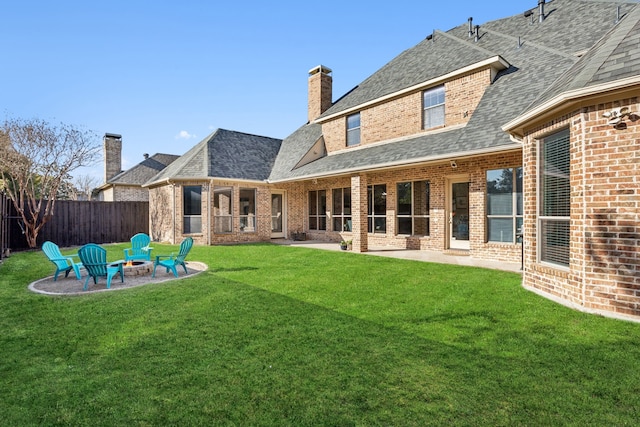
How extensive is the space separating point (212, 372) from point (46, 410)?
1294 millimetres

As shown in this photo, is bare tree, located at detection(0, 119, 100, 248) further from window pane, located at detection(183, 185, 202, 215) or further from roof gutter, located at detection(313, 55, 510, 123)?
roof gutter, located at detection(313, 55, 510, 123)

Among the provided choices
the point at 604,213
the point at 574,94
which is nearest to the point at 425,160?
the point at 574,94

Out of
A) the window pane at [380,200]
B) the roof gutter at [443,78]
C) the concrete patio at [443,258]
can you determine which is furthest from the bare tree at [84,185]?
the concrete patio at [443,258]

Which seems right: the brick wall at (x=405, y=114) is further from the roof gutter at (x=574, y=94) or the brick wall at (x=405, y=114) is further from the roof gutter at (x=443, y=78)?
the roof gutter at (x=574, y=94)

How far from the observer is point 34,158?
14891 mm

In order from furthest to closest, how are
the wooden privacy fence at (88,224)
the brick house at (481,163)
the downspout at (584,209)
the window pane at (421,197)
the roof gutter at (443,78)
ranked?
the wooden privacy fence at (88,224)
the window pane at (421,197)
the roof gutter at (443,78)
the downspout at (584,209)
the brick house at (481,163)

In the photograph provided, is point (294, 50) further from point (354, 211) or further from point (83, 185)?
point (83, 185)

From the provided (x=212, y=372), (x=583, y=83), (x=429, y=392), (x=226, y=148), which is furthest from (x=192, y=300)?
(x=226, y=148)

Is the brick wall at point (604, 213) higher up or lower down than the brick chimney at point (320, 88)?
lower down

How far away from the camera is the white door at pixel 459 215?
36.5ft

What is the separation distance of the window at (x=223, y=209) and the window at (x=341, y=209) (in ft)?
17.3

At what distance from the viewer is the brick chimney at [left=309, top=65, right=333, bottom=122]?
18.4 meters

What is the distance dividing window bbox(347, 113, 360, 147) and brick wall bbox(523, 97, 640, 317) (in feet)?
33.5

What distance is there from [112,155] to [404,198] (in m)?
24.1
